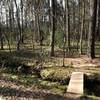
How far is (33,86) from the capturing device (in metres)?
10.1

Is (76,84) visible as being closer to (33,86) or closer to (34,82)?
(33,86)

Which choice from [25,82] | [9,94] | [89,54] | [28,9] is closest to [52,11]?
[28,9]

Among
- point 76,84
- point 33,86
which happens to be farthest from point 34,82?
point 76,84

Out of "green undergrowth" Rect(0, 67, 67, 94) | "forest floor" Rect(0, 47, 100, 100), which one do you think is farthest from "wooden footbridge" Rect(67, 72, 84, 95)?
"green undergrowth" Rect(0, 67, 67, 94)

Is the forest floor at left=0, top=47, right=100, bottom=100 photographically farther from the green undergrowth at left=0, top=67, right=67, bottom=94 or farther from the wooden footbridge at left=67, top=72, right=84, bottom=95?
the wooden footbridge at left=67, top=72, right=84, bottom=95

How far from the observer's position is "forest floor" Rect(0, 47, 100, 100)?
28.4 ft

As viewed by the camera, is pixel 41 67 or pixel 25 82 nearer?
pixel 25 82

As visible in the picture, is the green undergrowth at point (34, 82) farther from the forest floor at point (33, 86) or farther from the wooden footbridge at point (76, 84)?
the wooden footbridge at point (76, 84)

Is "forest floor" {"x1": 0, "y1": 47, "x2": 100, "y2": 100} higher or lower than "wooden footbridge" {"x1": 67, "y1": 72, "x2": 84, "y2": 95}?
lower

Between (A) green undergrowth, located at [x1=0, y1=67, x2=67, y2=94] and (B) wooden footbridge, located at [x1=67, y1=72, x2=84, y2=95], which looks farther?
(A) green undergrowth, located at [x1=0, y1=67, x2=67, y2=94]

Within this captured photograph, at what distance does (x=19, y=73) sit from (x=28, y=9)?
17.9ft

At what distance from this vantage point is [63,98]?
27.6 feet

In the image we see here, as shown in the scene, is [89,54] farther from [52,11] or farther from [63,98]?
[63,98]

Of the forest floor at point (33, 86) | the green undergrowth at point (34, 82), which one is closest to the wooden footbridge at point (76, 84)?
the forest floor at point (33, 86)
